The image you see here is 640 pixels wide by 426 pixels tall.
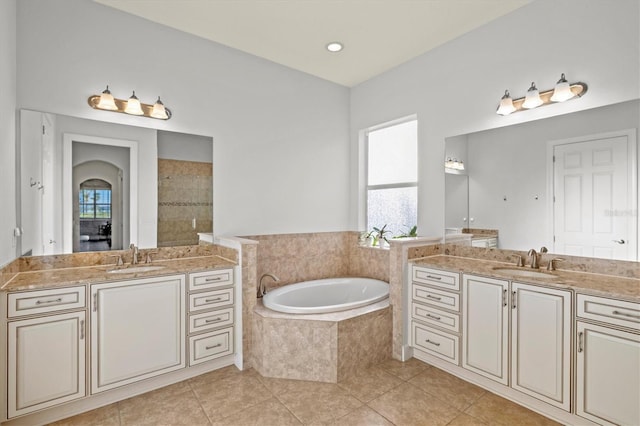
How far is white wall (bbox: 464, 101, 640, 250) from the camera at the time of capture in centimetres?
219

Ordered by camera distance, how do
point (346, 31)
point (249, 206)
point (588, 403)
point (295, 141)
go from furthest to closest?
1. point (295, 141)
2. point (249, 206)
3. point (346, 31)
4. point (588, 403)

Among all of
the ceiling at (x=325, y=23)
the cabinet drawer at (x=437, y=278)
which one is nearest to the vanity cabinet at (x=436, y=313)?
the cabinet drawer at (x=437, y=278)

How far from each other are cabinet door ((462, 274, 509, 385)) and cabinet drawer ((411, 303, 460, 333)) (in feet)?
0.24

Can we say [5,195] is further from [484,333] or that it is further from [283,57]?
[484,333]

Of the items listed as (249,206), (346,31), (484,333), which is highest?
(346,31)

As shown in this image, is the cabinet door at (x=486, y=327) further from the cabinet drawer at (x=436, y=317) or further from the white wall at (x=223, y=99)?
the white wall at (x=223, y=99)

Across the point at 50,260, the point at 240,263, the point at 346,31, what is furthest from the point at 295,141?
Answer: the point at 50,260

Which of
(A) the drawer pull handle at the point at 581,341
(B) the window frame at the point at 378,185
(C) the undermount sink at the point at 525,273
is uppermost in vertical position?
(B) the window frame at the point at 378,185

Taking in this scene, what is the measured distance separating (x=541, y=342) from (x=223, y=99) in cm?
322

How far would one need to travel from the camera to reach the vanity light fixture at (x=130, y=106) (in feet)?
8.01

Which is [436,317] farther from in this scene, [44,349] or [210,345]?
[44,349]

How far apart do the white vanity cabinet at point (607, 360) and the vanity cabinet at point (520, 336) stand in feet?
0.23

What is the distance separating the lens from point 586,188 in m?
2.17

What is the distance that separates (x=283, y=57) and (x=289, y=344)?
277 cm
